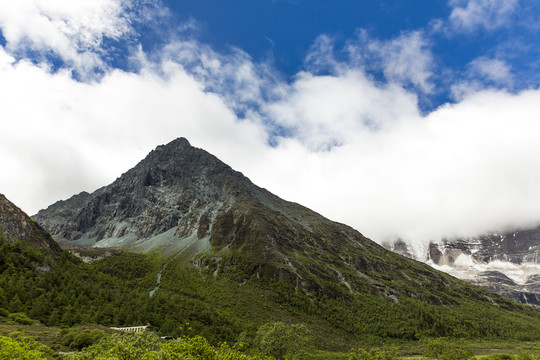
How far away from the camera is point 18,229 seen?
134 metres

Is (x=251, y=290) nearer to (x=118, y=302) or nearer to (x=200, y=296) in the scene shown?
(x=200, y=296)

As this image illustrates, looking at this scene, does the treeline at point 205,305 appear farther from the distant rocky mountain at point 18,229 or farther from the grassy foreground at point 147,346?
the grassy foreground at point 147,346

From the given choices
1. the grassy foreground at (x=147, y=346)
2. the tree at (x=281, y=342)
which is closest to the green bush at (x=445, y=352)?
the grassy foreground at (x=147, y=346)

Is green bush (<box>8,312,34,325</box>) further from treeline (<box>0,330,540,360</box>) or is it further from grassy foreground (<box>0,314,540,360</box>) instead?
treeline (<box>0,330,540,360</box>)

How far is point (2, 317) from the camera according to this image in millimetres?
81938

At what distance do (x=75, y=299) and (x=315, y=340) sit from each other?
9813 centimetres

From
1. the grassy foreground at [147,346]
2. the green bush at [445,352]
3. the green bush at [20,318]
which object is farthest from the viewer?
the green bush at [445,352]

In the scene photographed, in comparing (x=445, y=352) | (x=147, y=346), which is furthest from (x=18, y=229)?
(x=445, y=352)

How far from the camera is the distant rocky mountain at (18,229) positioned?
12781 centimetres

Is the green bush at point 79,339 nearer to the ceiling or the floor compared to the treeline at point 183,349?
nearer to the floor

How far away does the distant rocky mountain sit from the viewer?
127812mm

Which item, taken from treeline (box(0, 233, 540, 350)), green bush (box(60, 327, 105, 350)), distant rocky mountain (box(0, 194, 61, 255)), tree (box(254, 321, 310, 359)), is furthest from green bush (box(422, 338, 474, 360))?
distant rocky mountain (box(0, 194, 61, 255))

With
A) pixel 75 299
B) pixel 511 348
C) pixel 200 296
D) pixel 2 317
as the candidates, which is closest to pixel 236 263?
pixel 200 296

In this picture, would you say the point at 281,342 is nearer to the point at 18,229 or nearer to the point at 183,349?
the point at 183,349
